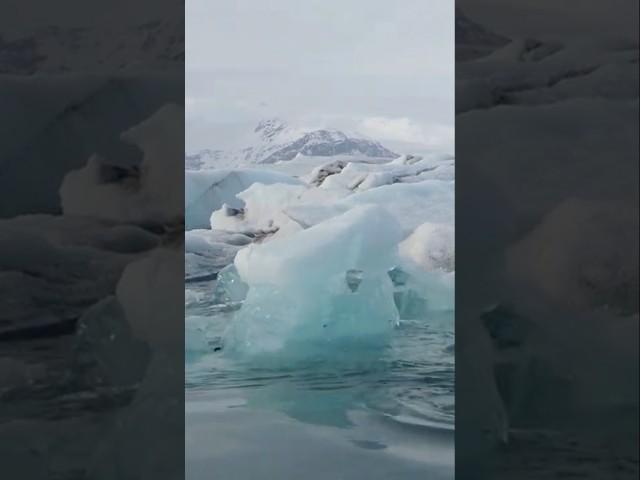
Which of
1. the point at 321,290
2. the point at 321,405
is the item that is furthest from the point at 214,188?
the point at 321,405

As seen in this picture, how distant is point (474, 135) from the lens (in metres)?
1.92

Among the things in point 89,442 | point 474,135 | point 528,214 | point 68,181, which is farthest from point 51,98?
point 528,214

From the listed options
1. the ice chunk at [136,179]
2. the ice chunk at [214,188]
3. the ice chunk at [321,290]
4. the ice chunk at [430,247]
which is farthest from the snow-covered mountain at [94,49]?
the ice chunk at [430,247]

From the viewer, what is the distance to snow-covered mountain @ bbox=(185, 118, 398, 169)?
2.53 meters

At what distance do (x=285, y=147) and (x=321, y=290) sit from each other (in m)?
0.50

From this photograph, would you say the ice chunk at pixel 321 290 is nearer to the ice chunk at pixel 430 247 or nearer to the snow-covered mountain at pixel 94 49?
the ice chunk at pixel 430 247

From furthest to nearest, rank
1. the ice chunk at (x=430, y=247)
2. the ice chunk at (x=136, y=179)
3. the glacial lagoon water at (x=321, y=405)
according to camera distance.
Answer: the ice chunk at (x=430, y=247)
the glacial lagoon water at (x=321, y=405)
the ice chunk at (x=136, y=179)

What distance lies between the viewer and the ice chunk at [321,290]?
7.91ft

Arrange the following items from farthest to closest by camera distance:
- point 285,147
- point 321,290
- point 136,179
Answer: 1. point 285,147
2. point 321,290
3. point 136,179

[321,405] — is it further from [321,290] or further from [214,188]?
[214,188]

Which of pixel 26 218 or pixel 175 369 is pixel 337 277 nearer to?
pixel 175 369

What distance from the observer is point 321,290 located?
7.93 feet

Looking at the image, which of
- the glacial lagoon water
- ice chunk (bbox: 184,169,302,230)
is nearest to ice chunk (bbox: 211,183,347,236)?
ice chunk (bbox: 184,169,302,230)

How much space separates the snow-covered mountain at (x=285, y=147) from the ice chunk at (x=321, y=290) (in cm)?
23
